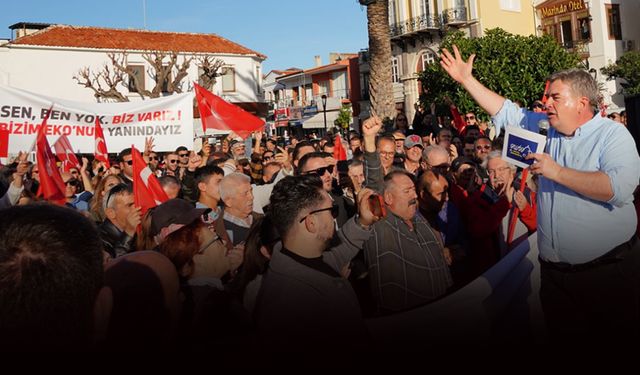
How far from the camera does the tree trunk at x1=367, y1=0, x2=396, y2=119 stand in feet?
52.3

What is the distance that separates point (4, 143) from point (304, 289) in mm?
7473

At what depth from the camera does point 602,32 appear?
1297 inches

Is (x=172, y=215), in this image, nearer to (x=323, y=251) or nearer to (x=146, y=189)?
(x=323, y=251)

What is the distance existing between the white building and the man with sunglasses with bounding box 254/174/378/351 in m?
38.3

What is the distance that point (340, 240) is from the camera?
11.7 feet

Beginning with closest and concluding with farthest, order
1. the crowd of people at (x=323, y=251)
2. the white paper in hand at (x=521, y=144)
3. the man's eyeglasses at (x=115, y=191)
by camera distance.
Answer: the crowd of people at (x=323, y=251) → the white paper in hand at (x=521, y=144) → the man's eyeglasses at (x=115, y=191)

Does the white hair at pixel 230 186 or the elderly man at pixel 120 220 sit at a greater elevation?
the white hair at pixel 230 186

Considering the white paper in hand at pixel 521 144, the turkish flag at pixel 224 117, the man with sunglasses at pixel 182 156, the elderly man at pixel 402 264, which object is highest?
the turkish flag at pixel 224 117

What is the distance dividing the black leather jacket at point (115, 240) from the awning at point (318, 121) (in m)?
49.0

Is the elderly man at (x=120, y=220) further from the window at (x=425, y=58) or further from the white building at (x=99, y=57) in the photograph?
the window at (x=425, y=58)

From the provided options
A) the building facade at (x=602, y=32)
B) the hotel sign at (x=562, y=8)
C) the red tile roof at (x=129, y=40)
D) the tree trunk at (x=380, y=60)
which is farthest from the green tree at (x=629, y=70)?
the red tile roof at (x=129, y=40)

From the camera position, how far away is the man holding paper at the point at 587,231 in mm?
3045

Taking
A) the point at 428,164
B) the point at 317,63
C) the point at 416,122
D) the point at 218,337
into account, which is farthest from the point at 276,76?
the point at 218,337

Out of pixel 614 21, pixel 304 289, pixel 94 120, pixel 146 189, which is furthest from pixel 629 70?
pixel 304 289
